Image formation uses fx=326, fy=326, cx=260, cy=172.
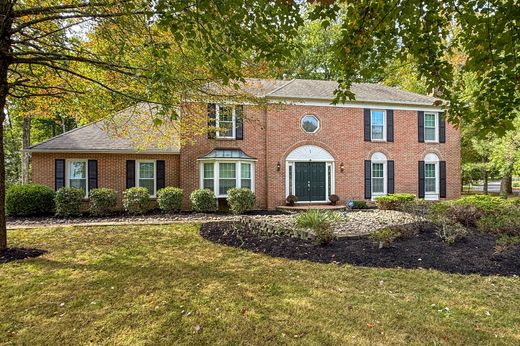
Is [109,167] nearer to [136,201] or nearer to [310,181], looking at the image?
[136,201]

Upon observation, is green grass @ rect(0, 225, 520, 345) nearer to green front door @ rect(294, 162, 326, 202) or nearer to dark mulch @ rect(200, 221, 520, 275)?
dark mulch @ rect(200, 221, 520, 275)

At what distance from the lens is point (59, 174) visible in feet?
47.7

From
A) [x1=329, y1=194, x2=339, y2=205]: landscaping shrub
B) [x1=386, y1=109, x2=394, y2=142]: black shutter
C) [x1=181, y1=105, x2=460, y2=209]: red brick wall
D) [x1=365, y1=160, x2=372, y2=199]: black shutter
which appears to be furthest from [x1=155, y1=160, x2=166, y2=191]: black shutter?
[x1=386, y1=109, x2=394, y2=142]: black shutter

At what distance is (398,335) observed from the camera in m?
3.62

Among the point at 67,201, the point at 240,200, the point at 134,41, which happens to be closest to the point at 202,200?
the point at 240,200

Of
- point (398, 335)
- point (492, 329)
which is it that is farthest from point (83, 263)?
point (492, 329)

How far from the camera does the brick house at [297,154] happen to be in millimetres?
14812

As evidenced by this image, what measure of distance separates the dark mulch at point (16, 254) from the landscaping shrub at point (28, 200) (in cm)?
648

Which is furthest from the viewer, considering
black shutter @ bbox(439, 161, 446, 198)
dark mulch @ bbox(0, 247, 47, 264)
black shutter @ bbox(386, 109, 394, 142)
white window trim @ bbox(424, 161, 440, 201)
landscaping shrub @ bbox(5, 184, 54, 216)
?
black shutter @ bbox(439, 161, 446, 198)

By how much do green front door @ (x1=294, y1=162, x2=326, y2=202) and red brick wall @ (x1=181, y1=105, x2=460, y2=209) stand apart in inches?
29.1

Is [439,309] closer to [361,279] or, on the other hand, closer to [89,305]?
[361,279]

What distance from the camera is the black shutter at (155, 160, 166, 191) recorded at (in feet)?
50.5

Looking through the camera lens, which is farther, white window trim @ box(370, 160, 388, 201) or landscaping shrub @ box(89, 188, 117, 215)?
white window trim @ box(370, 160, 388, 201)

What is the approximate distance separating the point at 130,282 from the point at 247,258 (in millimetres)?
2397
